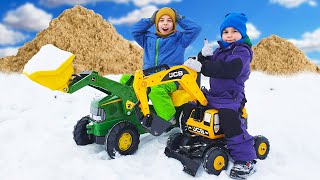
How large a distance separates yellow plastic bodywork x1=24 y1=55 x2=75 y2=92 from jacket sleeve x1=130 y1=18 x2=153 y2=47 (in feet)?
4.11

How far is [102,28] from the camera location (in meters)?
9.38

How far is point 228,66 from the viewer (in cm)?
337

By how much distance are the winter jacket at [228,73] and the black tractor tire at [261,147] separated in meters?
0.47

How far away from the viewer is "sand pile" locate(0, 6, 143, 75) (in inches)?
351

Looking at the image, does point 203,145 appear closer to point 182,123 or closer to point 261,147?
point 182,123

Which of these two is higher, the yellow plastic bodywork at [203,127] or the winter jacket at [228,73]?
the winter jacket at [228,73]

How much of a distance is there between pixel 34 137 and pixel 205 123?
212cm

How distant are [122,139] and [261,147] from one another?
1418mm

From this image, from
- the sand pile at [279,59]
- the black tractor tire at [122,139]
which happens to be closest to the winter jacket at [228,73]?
the black tractor tire at [122,139]

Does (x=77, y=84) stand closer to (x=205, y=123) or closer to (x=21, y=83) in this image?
(x=205, y=123)

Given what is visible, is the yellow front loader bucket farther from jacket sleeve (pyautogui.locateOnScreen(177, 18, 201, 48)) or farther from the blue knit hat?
the blue knit hat

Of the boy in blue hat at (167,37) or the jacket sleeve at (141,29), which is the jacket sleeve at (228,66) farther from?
the jacket sleeve at (141,29)

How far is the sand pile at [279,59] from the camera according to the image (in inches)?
381

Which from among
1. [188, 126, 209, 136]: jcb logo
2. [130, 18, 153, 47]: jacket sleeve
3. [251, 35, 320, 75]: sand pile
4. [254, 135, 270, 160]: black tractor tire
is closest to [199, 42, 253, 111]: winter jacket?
[188, 126, 209, 136]: jcb logo
